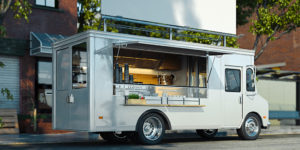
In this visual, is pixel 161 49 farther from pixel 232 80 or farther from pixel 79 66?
pixel 232 80

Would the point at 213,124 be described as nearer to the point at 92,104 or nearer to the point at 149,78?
the point at 149,78

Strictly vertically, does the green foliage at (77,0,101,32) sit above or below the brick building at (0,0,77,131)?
above

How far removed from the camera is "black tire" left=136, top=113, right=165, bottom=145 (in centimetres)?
1129

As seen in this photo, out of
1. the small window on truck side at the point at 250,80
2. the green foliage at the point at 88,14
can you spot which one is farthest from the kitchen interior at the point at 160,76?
the green foliage at the point at 88,14

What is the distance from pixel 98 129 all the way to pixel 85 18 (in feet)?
53.9

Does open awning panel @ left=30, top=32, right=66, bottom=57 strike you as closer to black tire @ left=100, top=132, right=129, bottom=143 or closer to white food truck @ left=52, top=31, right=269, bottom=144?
white food truck @ left=52, top=31, right=269, bottom=144

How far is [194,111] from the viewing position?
1246 cm

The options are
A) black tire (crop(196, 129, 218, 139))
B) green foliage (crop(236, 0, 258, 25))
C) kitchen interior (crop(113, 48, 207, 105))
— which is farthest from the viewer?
green foliage (crop(236, 0, 258, 25))

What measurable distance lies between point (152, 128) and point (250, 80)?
4.19m

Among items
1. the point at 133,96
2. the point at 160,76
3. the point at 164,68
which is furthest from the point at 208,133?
the point at 133,96

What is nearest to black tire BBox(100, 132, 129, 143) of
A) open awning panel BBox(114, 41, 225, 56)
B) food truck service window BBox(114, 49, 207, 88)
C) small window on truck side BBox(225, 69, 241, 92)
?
food truck service window BBox(114, 49, 207, 88)

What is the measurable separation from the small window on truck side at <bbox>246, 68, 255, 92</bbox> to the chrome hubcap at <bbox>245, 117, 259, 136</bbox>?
3.13 ft

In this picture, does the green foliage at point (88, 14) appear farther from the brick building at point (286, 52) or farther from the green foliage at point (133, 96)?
the green foliage at point (133, 96)

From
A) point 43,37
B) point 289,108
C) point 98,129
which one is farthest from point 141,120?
point 289,108
